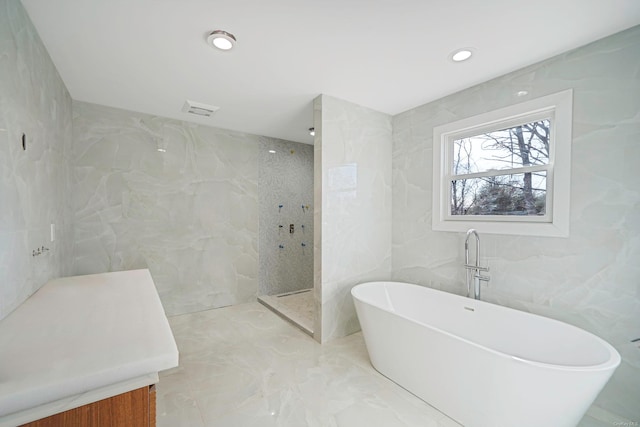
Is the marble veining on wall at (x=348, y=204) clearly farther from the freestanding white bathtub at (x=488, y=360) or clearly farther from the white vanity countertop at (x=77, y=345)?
the white vanity countertop at (x=77, y=345)

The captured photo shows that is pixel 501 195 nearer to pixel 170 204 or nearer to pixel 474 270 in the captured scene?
pixel 474 270

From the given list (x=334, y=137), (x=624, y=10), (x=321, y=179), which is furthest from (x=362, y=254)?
(x=624, y=10)

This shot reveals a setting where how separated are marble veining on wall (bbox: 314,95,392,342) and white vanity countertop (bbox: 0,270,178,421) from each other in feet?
5.29

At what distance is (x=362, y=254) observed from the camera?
2.98 metres

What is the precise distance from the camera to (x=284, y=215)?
426cm

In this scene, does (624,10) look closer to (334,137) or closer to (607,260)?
(607,260)

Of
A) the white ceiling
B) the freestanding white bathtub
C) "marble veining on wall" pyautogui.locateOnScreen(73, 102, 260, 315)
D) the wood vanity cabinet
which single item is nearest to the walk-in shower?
"marble veining on wall" pyautogui.locateOnScreen(73, 102, 260, 315)

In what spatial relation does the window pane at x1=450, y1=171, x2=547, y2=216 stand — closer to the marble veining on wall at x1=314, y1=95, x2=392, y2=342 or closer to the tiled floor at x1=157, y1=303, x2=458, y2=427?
the marble veining on wall at x1=314, y1=95, x2=392, y2=342

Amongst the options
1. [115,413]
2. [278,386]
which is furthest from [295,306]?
[115,413]

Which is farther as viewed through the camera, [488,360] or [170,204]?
[170,204]

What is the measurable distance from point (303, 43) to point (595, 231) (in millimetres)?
2387

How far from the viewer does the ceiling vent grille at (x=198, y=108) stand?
9.35 feet

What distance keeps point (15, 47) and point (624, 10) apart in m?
3.37

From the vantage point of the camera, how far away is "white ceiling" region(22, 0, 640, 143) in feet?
5.06
